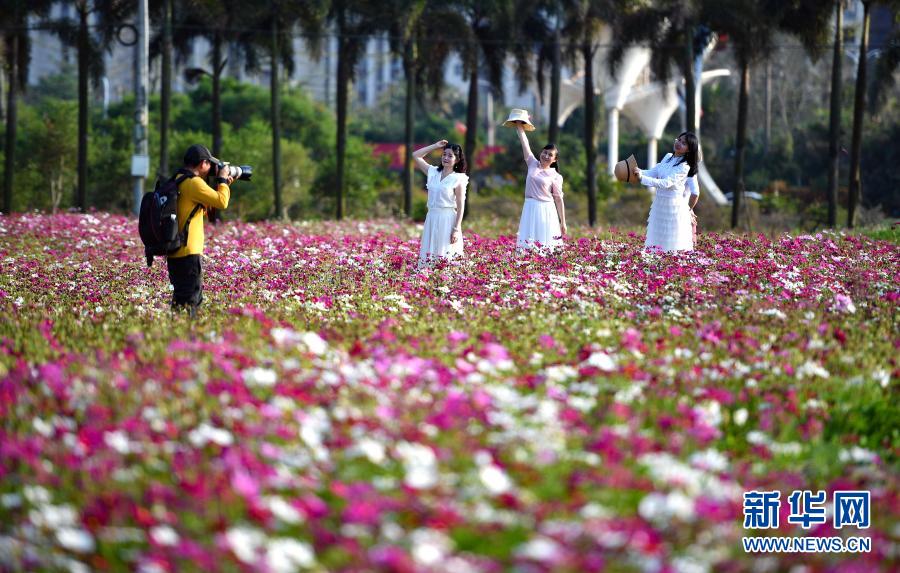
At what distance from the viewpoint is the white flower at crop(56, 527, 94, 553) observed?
4066mm

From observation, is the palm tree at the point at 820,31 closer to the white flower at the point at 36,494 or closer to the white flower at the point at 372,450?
the white flower at the point at 372,450

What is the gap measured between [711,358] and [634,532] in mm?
3393

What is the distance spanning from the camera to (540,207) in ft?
51.6

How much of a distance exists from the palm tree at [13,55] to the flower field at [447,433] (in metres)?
26.4

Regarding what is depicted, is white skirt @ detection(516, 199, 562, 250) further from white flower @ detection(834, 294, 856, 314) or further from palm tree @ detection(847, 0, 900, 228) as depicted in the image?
palm tree @ detection(847, 0, 900, 228)

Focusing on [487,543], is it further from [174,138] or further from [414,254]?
[174,138]

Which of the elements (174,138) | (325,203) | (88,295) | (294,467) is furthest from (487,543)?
(174,138)

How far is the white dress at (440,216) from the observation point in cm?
1340

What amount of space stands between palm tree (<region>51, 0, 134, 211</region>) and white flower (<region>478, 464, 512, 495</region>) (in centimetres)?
3218

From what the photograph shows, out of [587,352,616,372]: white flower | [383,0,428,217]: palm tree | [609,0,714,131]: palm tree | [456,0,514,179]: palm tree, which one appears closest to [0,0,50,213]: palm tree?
[383,0,428,217]: palm tree

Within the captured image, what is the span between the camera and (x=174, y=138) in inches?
1848

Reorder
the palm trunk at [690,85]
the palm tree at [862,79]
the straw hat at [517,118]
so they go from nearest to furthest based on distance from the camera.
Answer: the straw hat at [517,118] → the palm tree at [862,79] → the palm trunk at [690,85]

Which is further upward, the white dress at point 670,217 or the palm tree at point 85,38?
the palm tree at point 85,38

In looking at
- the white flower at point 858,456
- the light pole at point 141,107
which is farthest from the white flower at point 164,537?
the light pole at point 141,107
